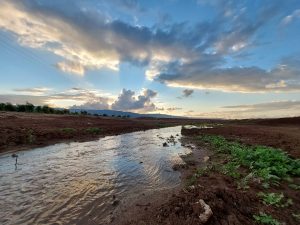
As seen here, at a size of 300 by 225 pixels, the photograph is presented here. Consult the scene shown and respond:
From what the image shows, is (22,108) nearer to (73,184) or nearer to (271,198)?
(73,184)

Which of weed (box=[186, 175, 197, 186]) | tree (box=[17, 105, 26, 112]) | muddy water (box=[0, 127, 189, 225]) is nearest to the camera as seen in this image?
muddy water (box=[0, 127, 189, 225])

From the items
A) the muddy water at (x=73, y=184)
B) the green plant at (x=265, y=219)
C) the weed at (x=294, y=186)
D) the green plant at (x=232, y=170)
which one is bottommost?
the muddy water at (x=73, y=184)

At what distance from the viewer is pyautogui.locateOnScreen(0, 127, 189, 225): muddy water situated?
878 cm

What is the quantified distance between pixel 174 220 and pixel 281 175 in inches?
282

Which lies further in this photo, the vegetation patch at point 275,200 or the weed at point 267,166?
the weed at point 267,166

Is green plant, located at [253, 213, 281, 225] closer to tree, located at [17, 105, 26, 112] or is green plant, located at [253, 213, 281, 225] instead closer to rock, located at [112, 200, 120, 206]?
rock, located at [112, 200, 120, 206]

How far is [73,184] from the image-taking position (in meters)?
12.4

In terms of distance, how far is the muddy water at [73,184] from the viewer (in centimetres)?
878

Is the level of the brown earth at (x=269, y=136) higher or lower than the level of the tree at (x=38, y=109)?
lower

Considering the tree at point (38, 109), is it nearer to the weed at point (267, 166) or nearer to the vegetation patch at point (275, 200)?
the weed at point (267, 166)

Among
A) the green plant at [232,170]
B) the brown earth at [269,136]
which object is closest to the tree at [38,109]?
the brown earth at [269,136]

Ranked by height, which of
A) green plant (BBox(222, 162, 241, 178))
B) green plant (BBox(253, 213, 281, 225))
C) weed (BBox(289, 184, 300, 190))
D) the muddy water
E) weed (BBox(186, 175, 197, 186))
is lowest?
the muddy water

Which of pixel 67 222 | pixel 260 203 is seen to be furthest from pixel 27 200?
pixel 260 203

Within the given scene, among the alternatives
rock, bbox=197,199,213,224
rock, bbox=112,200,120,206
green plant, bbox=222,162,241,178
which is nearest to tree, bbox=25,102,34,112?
green plant, bbox=222,162,241,178
